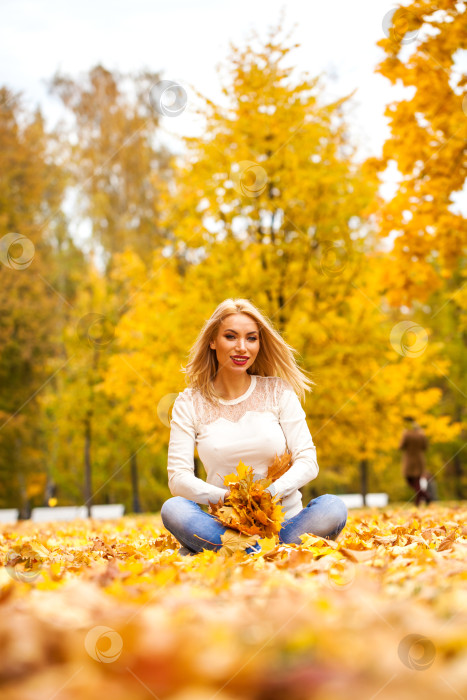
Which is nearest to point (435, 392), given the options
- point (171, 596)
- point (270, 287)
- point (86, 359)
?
point (270, 287)

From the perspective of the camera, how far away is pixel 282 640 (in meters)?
1.43

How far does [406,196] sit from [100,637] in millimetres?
6654

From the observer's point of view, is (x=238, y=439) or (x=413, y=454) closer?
(x=238, y=439)

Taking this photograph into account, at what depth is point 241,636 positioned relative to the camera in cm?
147

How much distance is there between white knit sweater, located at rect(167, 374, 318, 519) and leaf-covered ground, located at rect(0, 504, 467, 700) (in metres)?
1.16

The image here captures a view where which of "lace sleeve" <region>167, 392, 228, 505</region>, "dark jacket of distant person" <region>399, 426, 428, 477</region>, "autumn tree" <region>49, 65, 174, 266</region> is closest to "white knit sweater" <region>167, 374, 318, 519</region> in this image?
"lace sleeve" <region>167, 392, 228, 505</region>

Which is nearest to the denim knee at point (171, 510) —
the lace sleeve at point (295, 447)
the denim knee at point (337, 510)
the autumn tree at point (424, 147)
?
the lace sleeve at point (295, 447)

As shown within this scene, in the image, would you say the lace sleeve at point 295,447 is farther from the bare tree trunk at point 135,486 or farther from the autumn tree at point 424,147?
the bare tree trunk at point 135,486

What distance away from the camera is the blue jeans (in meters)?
3.34

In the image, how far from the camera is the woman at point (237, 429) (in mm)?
3436

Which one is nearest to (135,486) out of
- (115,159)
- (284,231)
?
(115,159)

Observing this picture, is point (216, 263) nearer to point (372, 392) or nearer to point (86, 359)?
point (372, 392)

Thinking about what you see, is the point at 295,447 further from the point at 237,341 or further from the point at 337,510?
the point at 237,341

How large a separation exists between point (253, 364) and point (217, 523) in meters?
1.11
